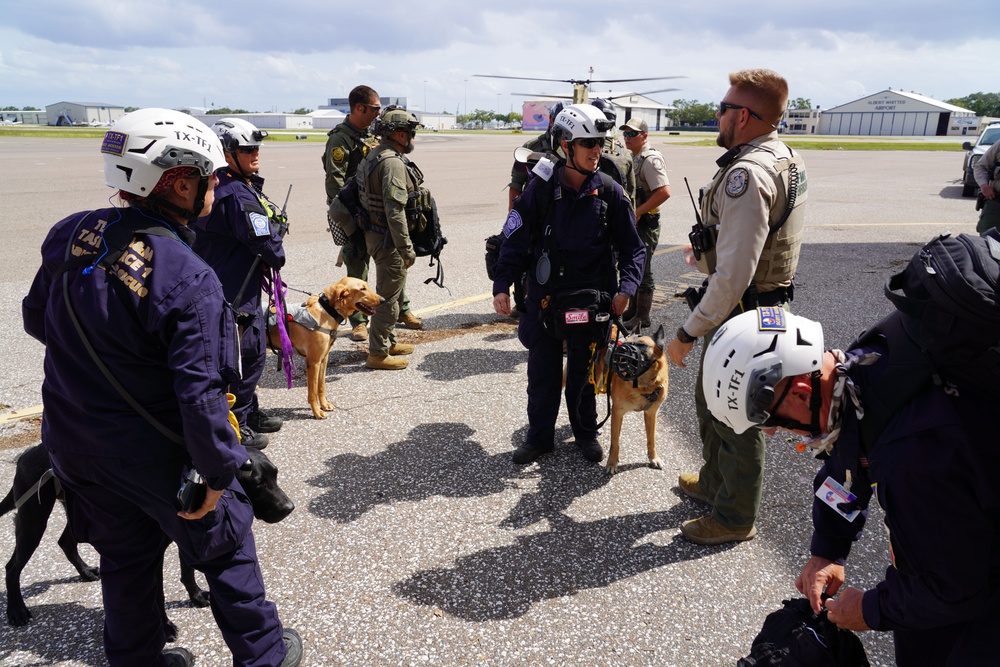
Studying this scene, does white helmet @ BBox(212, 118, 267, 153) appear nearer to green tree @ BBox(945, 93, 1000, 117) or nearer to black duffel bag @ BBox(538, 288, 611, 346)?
black duffel bag @ BBox(538, 288, 611, 346)

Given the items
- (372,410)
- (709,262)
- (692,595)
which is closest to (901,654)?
(692,595)

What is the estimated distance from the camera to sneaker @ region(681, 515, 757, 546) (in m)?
3.78

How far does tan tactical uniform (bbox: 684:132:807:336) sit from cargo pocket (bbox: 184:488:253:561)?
2392 mm

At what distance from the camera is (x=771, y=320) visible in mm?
2123

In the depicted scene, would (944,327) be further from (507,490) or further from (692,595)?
(507,490)

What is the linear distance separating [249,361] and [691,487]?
324 cm

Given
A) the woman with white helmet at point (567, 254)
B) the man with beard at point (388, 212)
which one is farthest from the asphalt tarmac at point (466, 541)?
the woman with white helmet at point (567, 254)

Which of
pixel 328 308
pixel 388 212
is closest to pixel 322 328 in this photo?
pixel 328 308

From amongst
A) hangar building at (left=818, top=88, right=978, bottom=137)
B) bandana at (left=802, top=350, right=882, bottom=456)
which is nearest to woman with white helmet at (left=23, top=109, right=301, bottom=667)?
bandana at (left=802, top=350, right=882, bottom=456)

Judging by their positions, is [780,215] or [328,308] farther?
[328,308]

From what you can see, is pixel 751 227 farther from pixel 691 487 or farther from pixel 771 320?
pixel 691 487

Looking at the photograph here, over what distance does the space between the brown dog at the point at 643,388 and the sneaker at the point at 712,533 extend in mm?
875

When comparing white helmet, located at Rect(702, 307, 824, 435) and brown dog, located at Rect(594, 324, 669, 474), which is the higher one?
white helmet, located at Rect(702, 307, 824, 435)

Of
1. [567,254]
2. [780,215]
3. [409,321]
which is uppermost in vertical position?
[780,215]
